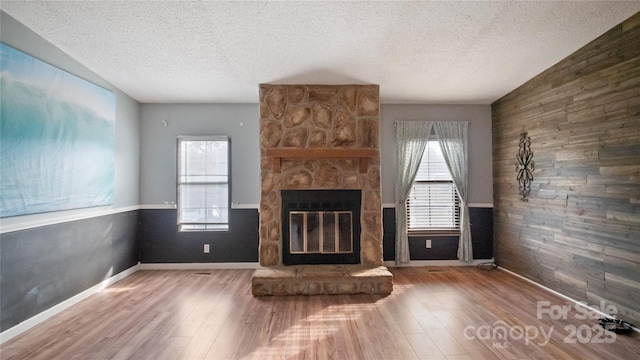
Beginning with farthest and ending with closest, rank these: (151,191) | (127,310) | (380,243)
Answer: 1. (151,191)
2. (380,243)
3. (127,310)

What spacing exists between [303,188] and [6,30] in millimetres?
3258

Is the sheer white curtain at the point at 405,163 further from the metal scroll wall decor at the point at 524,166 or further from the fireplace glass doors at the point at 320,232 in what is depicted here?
the metal scroll wall decor at the point at 524,166

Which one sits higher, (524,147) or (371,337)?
(524,147)

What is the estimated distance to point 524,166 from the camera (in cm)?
423

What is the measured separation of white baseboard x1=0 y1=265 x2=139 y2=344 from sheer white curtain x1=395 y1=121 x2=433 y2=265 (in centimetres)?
404

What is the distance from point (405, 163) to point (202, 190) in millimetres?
3211

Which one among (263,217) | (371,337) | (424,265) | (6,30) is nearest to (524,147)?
(424,265)

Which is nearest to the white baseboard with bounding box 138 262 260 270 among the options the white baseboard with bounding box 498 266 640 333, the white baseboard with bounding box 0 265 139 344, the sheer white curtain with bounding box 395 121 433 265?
the white baseboard with bounding box 0 265 139 344

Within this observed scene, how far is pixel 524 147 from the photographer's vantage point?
13.9 ft

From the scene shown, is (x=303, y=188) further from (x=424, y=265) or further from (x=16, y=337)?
(x=16, y=337)

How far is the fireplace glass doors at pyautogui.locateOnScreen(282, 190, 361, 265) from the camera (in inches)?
167

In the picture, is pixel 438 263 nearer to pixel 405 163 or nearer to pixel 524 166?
pixel 405 163

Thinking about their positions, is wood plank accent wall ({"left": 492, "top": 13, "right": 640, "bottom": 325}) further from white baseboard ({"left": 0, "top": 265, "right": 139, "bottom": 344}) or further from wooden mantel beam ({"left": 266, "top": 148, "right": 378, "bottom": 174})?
white baseboard ({"left": 0, "top": 265, "right": 139, "bottom": 344})

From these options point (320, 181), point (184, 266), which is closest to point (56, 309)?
point (184, 266)
